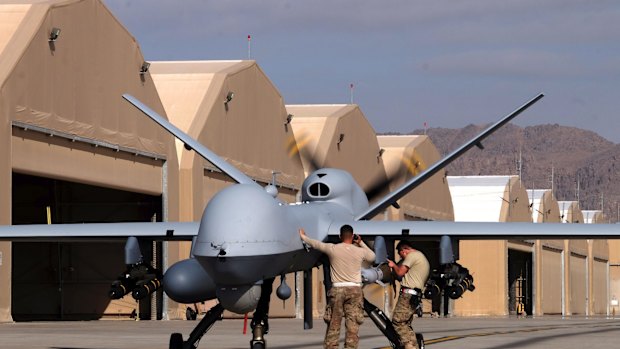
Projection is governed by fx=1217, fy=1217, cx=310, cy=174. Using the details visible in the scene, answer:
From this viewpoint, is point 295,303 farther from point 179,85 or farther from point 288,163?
point 179,85

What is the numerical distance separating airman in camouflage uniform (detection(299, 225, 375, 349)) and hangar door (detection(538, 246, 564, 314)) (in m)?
76.5

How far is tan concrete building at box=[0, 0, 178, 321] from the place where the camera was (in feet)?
123

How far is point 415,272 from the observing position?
2144cm

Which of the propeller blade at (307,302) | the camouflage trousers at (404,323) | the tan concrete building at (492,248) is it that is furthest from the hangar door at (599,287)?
the camouflage trousers at (404,323)

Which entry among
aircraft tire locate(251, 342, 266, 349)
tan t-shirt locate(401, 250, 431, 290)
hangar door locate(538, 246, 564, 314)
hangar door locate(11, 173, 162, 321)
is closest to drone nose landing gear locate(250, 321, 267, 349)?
aircraft tire locate(251, 342, 266, 349)

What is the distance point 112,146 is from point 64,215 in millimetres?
6932

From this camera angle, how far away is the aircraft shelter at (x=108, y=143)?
3778 cm

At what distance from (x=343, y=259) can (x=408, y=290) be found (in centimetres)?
255

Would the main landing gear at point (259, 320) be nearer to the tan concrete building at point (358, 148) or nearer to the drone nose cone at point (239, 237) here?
the drone nose cone at point (239, 237)

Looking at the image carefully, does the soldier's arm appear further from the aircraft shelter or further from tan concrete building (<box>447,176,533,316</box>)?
tan concrete building (<box>447,176,533,316</box>)

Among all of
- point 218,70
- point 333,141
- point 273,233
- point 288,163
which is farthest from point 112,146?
point 273,233

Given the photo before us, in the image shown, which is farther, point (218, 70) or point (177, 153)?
point (218, 70)

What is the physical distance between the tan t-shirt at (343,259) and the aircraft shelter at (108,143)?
22.2 feet

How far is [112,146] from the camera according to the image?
140 feet
